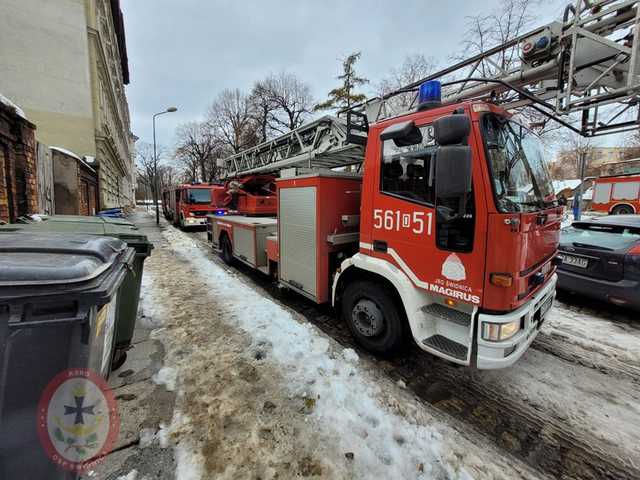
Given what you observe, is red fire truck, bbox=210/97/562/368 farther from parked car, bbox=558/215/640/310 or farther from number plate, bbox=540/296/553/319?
parked car, bbox=558/215/640/310

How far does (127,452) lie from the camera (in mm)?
1996

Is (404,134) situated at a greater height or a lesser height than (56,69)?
lesser

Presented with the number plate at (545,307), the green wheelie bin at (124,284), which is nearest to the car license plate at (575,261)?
the number plate at (545,307)

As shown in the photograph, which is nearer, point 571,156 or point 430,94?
point 430,94

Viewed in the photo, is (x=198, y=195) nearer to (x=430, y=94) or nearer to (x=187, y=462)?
(x=430, y=94)

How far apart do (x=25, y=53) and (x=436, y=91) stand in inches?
748

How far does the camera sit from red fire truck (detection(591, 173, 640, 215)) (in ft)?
54.3

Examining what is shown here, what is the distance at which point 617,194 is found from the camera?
1756 cm

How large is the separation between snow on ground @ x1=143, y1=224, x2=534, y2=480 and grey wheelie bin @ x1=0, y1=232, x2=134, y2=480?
0.83 m

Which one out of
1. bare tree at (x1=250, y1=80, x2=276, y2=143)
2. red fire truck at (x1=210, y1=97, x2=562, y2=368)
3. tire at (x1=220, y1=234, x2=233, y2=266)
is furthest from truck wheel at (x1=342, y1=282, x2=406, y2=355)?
bare tree at (x1=250, y1=80, x2=276, y2=143)

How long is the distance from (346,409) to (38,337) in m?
2.15

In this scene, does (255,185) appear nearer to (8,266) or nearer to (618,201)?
(8,266)

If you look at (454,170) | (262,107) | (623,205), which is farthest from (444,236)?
(262,107)

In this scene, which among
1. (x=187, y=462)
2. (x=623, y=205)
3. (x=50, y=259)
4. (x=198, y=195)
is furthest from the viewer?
(x=623, y=205)
